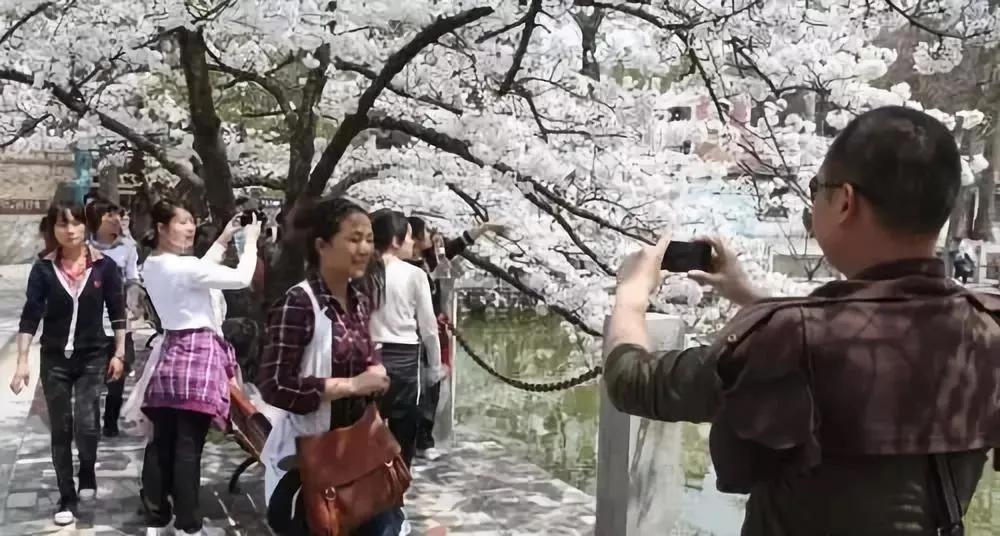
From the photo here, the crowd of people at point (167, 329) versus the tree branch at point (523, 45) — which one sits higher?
the tree branch at point (523, 45)

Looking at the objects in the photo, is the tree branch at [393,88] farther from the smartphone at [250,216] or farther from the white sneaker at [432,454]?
the white sneaker at [432,454]

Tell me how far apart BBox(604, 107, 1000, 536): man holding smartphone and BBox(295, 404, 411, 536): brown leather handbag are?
1.00m

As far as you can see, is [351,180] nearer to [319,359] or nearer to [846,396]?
[319,359]

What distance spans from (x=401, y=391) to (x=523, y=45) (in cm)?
135

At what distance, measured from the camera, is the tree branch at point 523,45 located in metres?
3.01

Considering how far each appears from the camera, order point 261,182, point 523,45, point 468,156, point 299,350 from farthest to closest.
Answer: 1. point 468,156
2. point 523,45
3. point 261,182
4. point 299,350

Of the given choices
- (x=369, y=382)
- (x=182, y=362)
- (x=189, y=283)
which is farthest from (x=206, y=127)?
(x=369, y=382)

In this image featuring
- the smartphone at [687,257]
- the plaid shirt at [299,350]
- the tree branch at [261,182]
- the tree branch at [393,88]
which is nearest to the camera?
the smartphone at [687,257]

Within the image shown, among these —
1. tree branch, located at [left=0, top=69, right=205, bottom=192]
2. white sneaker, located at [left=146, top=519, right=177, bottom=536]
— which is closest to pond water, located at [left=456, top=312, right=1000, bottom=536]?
tree branch, located at [left=0, top=69, right=205, bottom=192]

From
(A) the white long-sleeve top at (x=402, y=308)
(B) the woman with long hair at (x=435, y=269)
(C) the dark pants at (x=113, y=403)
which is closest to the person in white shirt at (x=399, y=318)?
(A) the white long-sleeve top at (x=402, y=308)

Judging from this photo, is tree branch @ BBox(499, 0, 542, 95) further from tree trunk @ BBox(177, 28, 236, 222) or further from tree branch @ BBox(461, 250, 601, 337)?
tree trunk @ BBox(177, 28, 236, 222)

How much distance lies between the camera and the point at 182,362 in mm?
2342

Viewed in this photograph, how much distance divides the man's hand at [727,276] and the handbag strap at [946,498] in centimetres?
33

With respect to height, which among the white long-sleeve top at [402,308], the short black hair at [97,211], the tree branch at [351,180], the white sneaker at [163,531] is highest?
the tree branch at [351,180]
